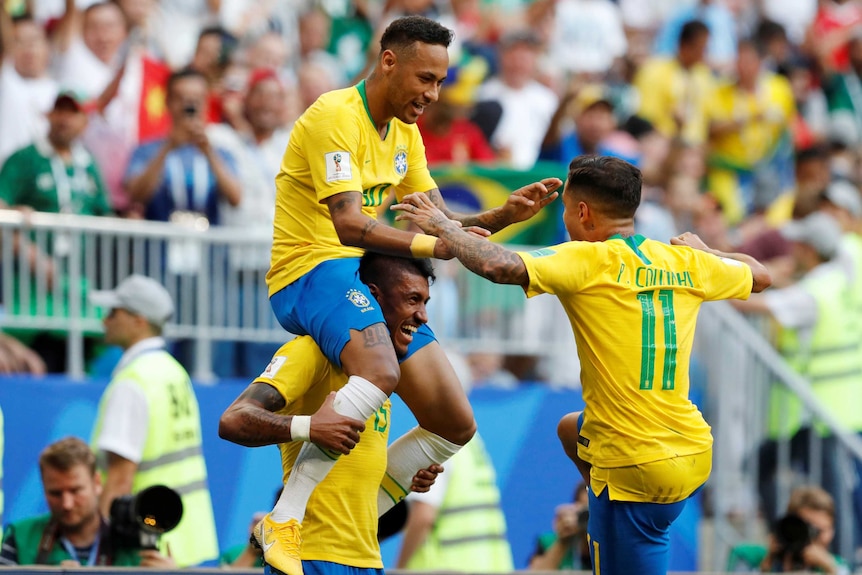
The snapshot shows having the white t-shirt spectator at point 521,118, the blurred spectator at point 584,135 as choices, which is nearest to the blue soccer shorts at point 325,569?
the blurred spectator at point 584,135

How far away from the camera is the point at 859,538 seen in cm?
1109

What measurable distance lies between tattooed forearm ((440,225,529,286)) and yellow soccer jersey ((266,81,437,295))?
62 cm

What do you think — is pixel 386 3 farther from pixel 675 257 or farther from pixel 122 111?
pixel 675 257

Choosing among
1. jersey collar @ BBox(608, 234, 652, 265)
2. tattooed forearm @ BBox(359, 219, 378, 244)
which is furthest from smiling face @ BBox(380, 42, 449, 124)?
jersey collar @ BBox(608, 234, 652, 265)

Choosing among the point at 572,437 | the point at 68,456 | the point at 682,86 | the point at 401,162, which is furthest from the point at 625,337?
the point at 682,86

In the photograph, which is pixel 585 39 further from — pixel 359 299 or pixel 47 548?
pixel 359 299

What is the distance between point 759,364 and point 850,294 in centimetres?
88

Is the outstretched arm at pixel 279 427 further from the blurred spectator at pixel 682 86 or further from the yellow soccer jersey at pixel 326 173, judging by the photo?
the blurred spectator at pixel 682 86

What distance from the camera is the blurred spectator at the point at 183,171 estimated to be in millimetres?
10977

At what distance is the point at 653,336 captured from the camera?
20.6 ft

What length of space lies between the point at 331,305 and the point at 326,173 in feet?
1.91

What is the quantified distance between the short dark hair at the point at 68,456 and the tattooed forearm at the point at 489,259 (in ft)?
10.2

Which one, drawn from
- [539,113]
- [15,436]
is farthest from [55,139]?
[539,113]

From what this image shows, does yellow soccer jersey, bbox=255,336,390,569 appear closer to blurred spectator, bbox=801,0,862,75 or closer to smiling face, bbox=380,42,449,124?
smiling face, bbox=380,42,449,124
